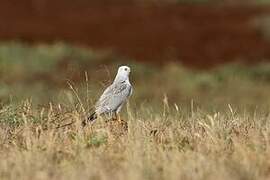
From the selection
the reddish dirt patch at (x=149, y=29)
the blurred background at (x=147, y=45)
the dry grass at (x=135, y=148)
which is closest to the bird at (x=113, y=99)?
the dry grass at (x=135, y=148)

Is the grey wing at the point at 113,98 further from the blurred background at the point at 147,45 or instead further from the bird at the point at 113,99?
the blurred background at the point at 147,45

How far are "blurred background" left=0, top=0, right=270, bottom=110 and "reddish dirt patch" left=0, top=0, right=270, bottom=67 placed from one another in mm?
29

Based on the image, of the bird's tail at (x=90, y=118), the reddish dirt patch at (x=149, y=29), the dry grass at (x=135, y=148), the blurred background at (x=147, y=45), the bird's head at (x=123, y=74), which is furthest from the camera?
the reddish dirt patch at (x=149, y=29)

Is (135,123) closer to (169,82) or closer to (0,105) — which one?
(0,105)

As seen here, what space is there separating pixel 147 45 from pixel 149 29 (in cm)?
136

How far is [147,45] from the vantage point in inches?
934

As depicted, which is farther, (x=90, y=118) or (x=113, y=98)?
(x=113, y=98)

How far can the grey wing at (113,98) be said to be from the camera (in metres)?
7.15

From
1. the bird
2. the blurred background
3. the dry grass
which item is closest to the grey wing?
the bird

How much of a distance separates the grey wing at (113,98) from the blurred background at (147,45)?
9216 millimetres

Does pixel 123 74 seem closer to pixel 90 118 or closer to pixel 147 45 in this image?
pixel 90 118

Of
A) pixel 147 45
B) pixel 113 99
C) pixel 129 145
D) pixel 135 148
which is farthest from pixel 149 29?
pixel 135 148

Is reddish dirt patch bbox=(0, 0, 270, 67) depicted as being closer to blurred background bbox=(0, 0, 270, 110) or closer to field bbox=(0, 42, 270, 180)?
blurred background bbox=(0, 0, 270, 110)

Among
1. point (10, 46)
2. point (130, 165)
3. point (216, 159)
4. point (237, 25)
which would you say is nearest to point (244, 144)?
point (216, 159)
